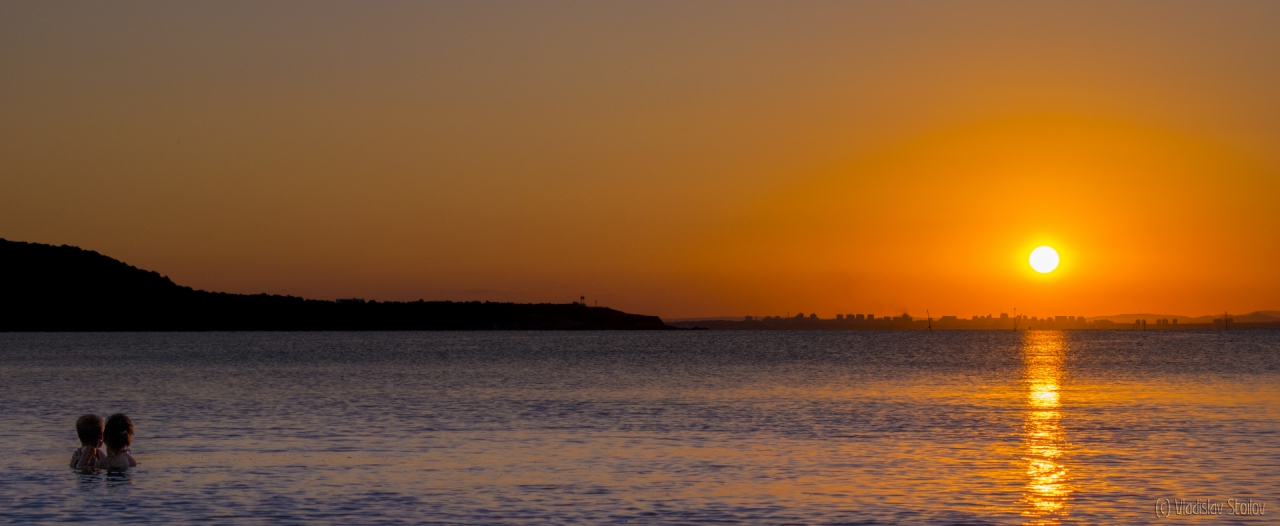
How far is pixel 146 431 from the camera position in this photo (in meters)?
42.3

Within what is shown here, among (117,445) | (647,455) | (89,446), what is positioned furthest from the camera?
(647,455)

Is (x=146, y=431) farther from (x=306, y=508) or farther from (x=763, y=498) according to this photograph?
(x=763, y=498)

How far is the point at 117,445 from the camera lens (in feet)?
101

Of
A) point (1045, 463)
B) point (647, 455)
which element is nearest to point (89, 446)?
point (647, 455)

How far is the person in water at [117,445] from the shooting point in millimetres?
30375

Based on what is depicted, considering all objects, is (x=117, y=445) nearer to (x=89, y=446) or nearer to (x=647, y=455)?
(x=89, y=446)

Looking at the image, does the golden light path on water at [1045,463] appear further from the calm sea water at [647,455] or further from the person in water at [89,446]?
the person in water at [89,446]

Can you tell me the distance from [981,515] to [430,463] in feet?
45.6

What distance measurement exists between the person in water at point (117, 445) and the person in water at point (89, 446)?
166 mm

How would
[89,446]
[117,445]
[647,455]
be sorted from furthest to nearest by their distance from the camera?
[647,455] → [117,445] → [89,446]

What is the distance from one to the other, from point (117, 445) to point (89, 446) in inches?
27.3

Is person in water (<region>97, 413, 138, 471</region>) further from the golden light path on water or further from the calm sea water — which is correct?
the golden light path on water

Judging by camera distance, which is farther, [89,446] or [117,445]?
[117,445]

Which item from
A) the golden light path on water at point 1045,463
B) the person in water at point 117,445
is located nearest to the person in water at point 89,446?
the person in water at point 117,445
